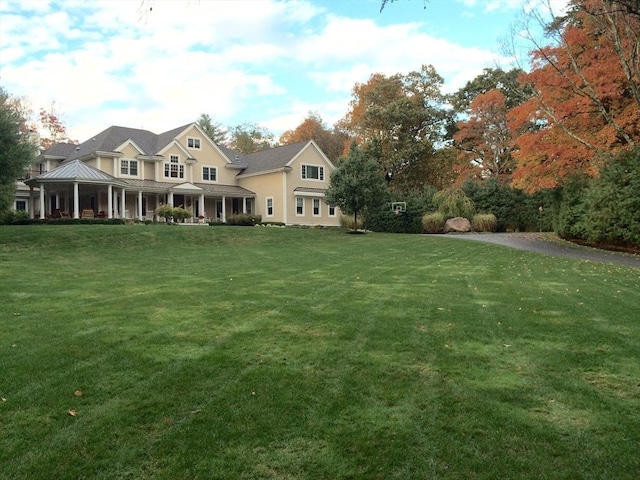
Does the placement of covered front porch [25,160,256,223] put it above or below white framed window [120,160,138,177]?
below

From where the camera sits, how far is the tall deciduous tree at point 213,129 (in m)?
61.3

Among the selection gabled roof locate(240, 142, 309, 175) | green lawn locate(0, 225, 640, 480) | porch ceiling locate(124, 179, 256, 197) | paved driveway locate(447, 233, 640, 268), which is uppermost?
gabled roof locate(240, 142, 309, 175)

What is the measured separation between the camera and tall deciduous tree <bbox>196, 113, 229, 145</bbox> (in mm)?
61344

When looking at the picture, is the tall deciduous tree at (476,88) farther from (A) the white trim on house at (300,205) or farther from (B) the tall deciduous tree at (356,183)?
(B) the tall deciduous tree at (356,183)

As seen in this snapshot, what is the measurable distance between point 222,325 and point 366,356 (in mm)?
2034

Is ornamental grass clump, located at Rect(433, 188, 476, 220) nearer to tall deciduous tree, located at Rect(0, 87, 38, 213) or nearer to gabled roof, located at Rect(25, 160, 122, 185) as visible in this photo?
gabled roof, located at Rect(25, 160, 122, 185)

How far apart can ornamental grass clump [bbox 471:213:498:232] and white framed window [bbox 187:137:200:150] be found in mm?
20663

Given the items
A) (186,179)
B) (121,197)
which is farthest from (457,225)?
(121,197)

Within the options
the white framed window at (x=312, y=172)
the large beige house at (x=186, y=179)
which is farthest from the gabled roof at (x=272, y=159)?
the white framed window at (x=312, y=172)

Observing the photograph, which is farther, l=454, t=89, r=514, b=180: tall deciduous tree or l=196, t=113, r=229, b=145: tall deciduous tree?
l=196, t=113, r=229, b=145: tall deciduous tree

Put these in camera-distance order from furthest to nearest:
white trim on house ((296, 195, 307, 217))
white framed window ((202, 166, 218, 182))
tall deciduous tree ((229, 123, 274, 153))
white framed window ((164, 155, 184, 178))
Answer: tall deciduous tree ((229, 123, 274, 153))
white framed window ((202, 166, 218, 182))
white trim on house ((296, 195, 307, 217))
white framed window ((164, 155, 184, 178))

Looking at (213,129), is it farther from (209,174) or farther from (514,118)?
(514,118)

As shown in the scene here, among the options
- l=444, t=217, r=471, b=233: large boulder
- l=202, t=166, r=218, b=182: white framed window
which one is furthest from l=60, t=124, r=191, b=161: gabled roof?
l=444, t=217, r=471, b=233: large boulder

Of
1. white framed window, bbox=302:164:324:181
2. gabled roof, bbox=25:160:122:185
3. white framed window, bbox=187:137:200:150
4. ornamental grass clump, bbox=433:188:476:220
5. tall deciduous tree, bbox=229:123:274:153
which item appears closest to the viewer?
gabled roof, bbox=25:160:122:185
